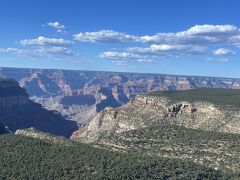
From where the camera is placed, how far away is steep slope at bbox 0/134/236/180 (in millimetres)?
99875

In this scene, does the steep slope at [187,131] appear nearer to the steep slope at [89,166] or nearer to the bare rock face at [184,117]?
the bare rock face at [184,117]

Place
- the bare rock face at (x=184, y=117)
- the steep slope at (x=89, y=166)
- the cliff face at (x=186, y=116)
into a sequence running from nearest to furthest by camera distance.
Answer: the steep slope at (x=89, y=166) → the bare rock face at (x=184, y=117) → the cliff face at (x=186, y=116)

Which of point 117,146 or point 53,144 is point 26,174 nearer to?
point 53,144

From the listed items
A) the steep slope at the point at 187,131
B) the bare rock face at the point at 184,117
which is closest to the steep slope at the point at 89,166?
the steep slope at the point at 187,131

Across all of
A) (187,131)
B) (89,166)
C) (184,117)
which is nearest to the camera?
(89,166)

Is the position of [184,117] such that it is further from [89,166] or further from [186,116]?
[89,166]

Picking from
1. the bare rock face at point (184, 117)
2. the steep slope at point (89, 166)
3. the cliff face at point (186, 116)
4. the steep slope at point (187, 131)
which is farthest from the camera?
the cliff face at point (186, 116)

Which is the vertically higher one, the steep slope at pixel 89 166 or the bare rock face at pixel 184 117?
the bare rock face at pixel 184 117

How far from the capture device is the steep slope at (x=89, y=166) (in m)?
99.9

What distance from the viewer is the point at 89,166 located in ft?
342

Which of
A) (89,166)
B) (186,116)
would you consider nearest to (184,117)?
(186,116)

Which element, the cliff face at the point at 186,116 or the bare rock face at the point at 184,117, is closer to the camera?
the bare rock face at the point at 184,117

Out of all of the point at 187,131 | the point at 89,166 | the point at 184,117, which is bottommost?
the point at 89,166

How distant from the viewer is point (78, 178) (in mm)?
97188
